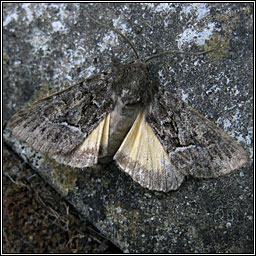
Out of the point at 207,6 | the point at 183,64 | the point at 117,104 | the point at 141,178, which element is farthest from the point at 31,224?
the point at 207,6

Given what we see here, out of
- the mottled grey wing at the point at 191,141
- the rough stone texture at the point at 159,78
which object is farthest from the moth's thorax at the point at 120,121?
the rough stone texture at the point at 159,78

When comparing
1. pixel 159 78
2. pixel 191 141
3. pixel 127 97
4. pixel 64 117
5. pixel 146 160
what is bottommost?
pixel 146 160

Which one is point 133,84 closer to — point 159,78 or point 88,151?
point 159,78

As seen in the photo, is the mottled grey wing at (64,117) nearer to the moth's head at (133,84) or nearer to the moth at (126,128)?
the moth at (126,128)

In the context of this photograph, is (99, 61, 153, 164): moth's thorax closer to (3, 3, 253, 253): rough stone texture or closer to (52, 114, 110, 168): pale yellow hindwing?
(52, 114, 110, 168): pale yellow hindwing

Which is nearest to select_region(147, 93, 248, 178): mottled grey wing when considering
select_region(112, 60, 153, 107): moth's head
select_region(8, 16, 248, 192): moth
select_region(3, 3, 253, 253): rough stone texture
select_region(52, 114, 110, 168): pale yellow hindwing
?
select_region(8, 16, 248, 192): moth

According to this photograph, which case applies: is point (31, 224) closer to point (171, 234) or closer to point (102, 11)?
point (171, 234)

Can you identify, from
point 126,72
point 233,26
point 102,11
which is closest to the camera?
point 126,72

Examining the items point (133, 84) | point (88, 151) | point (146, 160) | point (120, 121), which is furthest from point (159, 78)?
point (88, 151)
